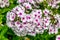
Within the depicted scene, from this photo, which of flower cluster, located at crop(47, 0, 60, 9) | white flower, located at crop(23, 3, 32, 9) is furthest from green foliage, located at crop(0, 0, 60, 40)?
white flower, located at crop(23, 3, 32, 9)

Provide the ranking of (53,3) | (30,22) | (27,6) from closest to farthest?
1. (30,22)
2. (27,6)
3. (53,3)

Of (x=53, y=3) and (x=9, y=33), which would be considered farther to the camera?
(x=53, y=3)

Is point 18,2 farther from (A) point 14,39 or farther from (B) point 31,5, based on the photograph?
(A) point 14,39

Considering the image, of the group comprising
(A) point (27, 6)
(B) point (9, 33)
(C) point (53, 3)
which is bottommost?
(B) point (9, 33)

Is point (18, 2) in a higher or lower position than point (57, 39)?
higher

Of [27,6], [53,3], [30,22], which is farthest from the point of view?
[53,3]

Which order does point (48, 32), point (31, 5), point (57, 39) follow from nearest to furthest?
point (57, 39), point (48, 32), point (31, 5)

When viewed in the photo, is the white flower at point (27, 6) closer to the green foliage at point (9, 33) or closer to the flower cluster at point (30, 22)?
the flower cluster at point (30, 22)

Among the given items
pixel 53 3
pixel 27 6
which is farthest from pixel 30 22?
pixel 53 3

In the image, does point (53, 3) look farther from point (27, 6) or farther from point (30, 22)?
point (30, 22)

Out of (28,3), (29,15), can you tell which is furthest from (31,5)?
(29,15)
